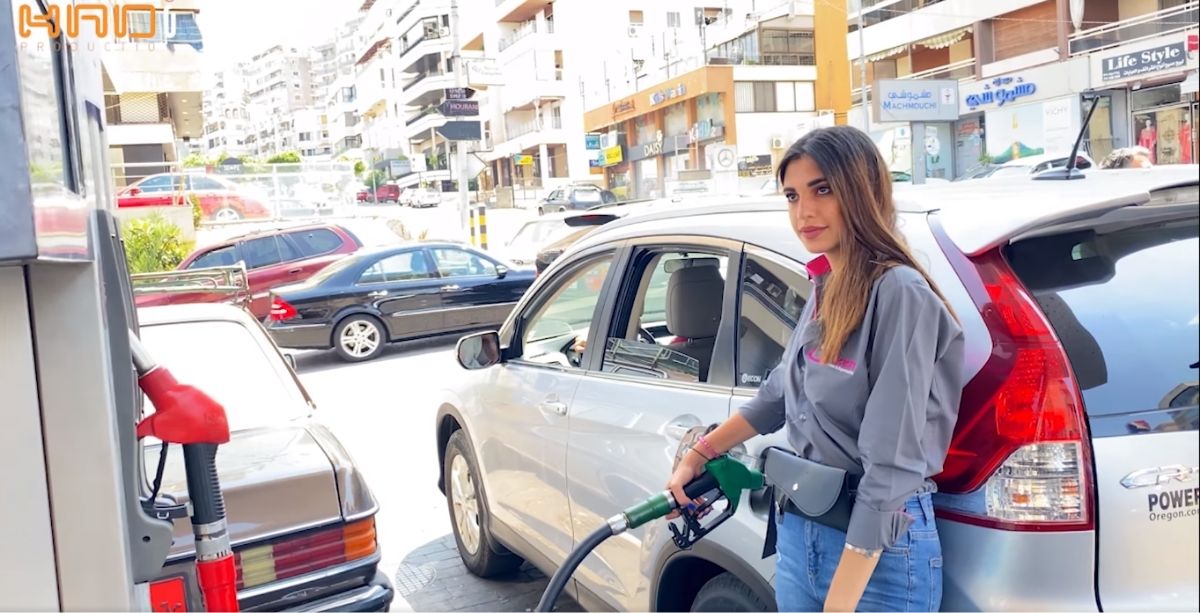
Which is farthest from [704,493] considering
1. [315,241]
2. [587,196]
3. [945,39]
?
[587,196]

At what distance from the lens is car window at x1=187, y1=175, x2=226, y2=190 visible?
28.8 m

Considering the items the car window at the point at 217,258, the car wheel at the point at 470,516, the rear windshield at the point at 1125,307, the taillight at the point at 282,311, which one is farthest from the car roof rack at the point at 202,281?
the car window at the point at 217,258

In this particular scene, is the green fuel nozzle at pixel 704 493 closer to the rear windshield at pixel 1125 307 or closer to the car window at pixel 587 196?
the rear windshield at pixel 1125 307

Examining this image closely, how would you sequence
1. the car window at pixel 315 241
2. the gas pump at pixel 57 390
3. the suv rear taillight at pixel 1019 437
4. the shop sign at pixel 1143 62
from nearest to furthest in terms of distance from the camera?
the gas pump at pixel 57 390
the suv rear taillight at pixel 1019 437
the car window at pixel 315 241
the shop sign at pixel 1143 62

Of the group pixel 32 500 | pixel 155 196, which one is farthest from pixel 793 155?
pixel 155 196

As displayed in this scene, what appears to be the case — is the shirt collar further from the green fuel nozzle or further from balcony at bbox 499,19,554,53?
balcony at bbox 499,19,554,53

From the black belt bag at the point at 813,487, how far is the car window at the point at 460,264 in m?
10.8

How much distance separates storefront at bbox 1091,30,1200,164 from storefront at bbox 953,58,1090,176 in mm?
1315

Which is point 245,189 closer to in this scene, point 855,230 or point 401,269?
point 401,269

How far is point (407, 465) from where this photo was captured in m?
6.98

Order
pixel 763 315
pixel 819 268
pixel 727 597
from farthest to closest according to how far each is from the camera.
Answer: pixel 763 315 → pixel 727 597 → pixel 819 268

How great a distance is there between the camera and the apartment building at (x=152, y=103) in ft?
62.8

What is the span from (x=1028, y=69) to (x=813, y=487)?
30.8 metres

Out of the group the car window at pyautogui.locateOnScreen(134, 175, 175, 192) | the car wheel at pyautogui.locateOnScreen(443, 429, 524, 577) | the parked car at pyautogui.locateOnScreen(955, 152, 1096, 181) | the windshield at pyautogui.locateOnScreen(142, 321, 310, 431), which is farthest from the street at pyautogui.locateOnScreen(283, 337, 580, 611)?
the car window at pyautogui.locateOnScreen(134, 175, 175, 192)
